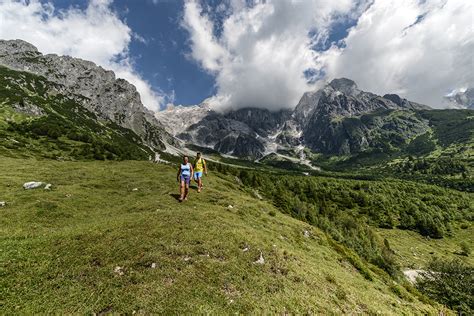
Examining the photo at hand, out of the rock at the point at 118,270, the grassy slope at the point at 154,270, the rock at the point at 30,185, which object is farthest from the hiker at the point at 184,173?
the rock at the point at 30,185

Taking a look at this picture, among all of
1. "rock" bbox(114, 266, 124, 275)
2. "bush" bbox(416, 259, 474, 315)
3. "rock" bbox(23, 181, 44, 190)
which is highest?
"rock" bbox(114, 266, 124, 275)

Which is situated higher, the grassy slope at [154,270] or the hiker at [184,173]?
the hiker at [184,173]

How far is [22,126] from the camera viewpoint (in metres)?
172

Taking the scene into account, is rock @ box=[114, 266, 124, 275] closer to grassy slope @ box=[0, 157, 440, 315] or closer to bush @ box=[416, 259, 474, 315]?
grassy slope @ box=[0, 157, 440, 315]

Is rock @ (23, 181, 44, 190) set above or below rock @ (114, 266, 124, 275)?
below

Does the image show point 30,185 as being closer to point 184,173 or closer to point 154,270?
point 184,173

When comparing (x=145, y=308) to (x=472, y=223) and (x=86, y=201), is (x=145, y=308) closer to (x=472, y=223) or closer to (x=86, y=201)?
(x=86, y=201)

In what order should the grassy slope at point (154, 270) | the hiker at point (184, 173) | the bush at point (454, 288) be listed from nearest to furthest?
the grassy slope at point (154, 270) < the hiker at point (184, 173) < the bush at point (454, 288)

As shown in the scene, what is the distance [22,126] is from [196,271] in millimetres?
217864

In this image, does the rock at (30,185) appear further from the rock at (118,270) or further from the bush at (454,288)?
the bush at (454,288)

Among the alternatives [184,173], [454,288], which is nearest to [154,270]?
[184,173]

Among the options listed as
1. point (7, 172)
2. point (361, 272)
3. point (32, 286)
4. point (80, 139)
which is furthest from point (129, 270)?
point (80, 139)

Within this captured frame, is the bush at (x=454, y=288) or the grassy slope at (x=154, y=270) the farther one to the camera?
the bush at (x=454, y=288)

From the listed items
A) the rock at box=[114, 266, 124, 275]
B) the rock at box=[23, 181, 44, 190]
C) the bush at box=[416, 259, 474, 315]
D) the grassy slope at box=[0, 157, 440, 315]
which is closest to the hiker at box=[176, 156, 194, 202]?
the grassy slope at box=[0, 157, 440, 315]
